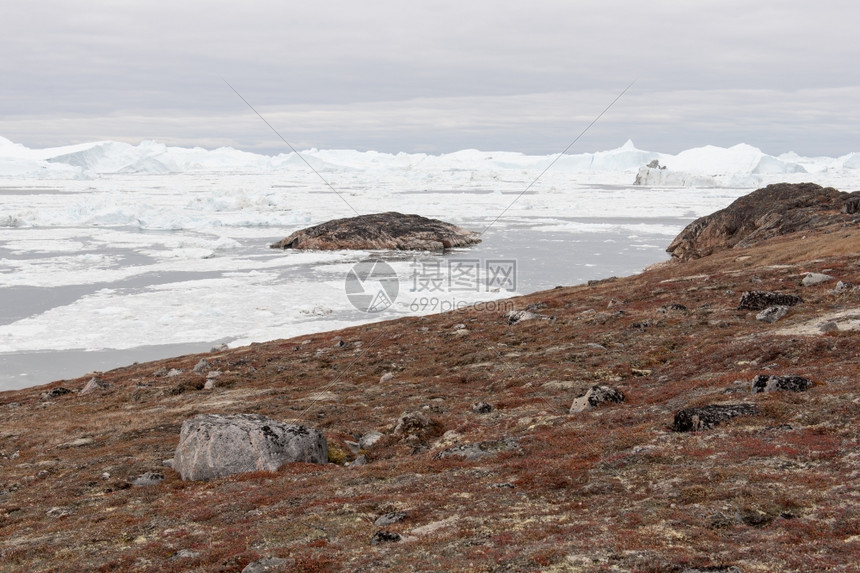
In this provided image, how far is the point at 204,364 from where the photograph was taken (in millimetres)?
30234

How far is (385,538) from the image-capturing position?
9734 mm

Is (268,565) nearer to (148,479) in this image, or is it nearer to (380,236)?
(148,479)

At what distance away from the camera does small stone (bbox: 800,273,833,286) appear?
26.0m

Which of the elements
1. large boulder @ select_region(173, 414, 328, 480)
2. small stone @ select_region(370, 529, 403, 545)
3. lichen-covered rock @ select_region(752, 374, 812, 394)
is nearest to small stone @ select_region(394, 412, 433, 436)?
large boulder @ select_region(173, 414, 328, 480)

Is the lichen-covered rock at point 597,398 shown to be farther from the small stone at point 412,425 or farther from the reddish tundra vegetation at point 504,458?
the small stone at point 412,425

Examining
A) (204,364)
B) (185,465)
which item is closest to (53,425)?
(204,364)

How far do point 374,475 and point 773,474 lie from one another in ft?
24.9

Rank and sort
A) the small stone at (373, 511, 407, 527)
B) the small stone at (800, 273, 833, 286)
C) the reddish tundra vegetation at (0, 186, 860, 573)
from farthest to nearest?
the small stone at (800, 273, 833, 286)
the small stone at (373, 511, 407, 527)
the reddish tundra vegetation at (0, 186, 860, 573)

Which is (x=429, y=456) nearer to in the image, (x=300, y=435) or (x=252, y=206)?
(x=300, y=435)

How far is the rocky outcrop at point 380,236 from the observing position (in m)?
79.8

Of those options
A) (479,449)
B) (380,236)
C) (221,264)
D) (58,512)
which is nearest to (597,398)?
(479,449)

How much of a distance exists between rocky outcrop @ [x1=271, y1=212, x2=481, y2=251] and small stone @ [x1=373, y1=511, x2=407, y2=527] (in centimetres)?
6866

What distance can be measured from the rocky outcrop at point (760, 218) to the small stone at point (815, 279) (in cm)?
2739

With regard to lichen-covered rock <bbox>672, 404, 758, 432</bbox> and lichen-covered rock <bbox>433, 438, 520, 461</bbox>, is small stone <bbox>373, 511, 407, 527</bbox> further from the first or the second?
lichen-covered rock <bbox>672, 404, 758, 432</bbox>
